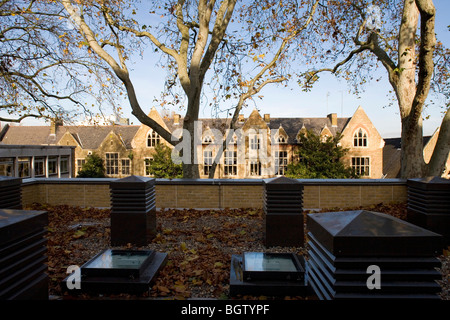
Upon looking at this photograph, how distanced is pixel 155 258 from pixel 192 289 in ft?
3.44

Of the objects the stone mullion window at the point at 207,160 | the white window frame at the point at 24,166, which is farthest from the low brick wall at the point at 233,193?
the stone mullion window at the point at 207,160

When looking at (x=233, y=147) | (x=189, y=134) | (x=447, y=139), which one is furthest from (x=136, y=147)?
(x=447, y=139)

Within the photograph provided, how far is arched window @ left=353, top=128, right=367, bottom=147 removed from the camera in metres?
44.0

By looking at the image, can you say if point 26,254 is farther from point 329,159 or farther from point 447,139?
point 329,159

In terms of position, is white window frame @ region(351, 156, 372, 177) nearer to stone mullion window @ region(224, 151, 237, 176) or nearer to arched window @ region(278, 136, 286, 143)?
arched window @ region(278, 136, 286, 143)

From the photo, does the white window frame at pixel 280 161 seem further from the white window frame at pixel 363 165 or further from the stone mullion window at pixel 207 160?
the white window frame at pixel 363 165

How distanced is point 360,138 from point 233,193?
128 ft

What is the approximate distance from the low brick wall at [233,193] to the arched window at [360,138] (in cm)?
3627

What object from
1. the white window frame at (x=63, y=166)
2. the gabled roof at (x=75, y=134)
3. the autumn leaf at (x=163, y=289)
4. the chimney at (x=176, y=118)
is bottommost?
the autumn leaf at (x=163, y=289)

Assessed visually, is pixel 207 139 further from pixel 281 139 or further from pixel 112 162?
pixel 112 162

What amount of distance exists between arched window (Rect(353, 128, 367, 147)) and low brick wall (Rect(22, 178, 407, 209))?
36274 mm

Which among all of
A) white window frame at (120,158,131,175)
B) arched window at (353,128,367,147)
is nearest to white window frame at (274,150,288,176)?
arched window at (353,128,367,147)

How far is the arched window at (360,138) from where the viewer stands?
44.0 meters
